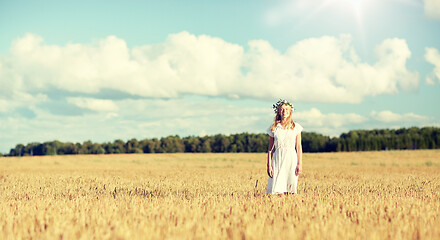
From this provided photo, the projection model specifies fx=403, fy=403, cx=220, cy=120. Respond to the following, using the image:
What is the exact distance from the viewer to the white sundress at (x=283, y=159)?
8.26 m

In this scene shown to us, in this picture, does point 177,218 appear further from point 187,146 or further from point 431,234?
point 187,146

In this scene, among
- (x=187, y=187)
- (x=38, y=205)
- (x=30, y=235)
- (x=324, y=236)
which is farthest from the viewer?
(x=187, y=187)

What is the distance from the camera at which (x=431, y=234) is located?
4.70m

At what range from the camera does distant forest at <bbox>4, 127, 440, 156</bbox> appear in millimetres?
102938

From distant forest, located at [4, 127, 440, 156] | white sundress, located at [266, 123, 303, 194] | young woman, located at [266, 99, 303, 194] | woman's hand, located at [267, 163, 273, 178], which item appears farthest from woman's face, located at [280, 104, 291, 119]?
distant forest, located at [4, 127, 440, 156]

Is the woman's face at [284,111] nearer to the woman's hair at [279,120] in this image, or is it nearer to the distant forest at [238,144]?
the woman's hair at [279,120]

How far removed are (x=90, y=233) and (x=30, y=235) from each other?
2.41 ft

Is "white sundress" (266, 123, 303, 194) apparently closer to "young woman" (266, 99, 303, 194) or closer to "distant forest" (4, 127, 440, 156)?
"young woman" (266, 99, 303, 194)

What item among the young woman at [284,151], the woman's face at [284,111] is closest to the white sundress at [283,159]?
the young woman at [284,151]

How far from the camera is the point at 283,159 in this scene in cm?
833

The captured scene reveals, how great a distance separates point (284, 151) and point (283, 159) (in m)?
0.17

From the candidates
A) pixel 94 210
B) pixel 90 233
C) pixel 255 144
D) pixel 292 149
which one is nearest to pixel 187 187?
pixel 292 149

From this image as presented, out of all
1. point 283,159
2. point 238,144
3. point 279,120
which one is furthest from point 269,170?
point 238,144

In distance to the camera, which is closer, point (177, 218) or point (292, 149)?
point (177, 218)
